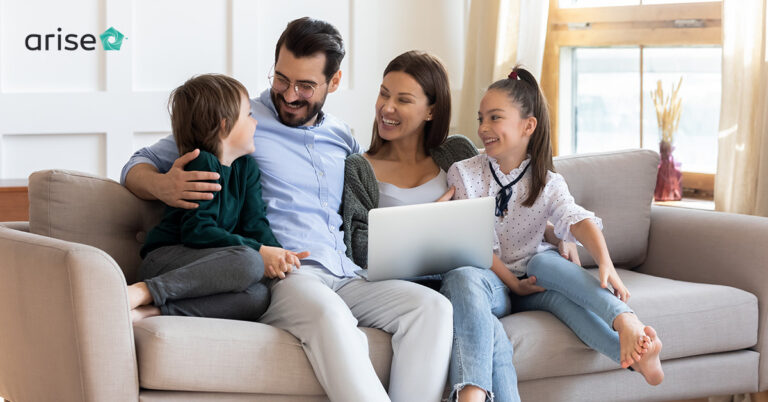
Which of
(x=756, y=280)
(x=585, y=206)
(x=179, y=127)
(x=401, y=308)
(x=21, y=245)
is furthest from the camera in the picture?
(x=585, y=206)

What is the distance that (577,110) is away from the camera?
13.4ft

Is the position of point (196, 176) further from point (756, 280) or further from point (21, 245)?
point (756, 280)

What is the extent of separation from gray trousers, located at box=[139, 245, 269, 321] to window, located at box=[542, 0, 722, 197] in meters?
2.20

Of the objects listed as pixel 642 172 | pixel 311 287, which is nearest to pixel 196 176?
pixel 311 287

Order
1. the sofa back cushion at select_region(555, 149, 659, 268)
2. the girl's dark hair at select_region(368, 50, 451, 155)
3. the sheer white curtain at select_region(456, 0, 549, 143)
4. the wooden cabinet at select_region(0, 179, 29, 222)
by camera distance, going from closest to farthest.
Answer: the girl's dark hair at select_region(368, 50, 451, 155)
the sofa back cushion at select_region(555, 149, 659, 268)
the wooden cabinet at select_region(0, 179, 29, 222)
the sheer white curtain at select_region(456, 0, 549, 143)

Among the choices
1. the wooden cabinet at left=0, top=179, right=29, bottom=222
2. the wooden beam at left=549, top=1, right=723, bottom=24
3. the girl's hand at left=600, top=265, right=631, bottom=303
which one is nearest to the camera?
the girl's hand at left=600, top=265, right=631, bottom=303

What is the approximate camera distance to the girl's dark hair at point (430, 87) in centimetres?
250

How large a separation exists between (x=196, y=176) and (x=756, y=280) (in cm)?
150

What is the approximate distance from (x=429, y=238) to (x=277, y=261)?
0.35 m

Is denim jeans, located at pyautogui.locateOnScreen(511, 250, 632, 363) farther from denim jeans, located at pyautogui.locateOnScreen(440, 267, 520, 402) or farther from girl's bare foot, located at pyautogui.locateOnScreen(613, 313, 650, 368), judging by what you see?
denim jeans, located at pyautogui.locateOnScreen(440, 267, 520, 402)

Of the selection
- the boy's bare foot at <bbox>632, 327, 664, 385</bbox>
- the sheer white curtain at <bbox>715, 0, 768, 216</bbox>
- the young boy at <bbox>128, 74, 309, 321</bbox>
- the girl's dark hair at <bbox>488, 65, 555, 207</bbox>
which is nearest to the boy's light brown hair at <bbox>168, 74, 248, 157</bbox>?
the young boy at <bbox>128, 74, 309, 321</bbox>

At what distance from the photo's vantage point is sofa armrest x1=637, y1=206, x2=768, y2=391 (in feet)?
7.98

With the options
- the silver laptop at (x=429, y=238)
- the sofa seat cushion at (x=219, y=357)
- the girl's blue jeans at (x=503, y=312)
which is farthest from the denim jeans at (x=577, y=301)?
the sofa seat cushion at (x=219, y=357)

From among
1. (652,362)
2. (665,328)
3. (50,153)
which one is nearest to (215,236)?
(652,362)
